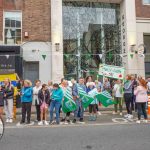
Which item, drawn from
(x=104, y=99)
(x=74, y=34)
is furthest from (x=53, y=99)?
(x=74, y=34)

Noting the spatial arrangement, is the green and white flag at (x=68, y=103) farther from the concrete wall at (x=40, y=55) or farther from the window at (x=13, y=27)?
the window at (x=13, y=27)

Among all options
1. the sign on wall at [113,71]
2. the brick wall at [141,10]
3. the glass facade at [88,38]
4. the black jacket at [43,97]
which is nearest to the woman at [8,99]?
the black jacket at [43,97]

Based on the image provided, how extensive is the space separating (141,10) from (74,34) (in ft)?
16.1

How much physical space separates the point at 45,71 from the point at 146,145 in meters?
13.7

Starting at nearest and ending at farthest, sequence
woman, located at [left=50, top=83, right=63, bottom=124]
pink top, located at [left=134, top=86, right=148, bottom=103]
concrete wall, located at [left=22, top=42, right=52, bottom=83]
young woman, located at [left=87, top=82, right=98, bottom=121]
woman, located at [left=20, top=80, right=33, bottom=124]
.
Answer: woman, located at [left=50, top=83, right=63, bottom=124] < woman, located at [left=20, top=80, right=33, bottom=124] < pink top, located at [left=134, top=86, right=148, bottom=103] < young woman, located at [left=87, top=82, right=98, bottom=121] < concrete wall, located at [left=22, top=42, right=52, bottom=83]

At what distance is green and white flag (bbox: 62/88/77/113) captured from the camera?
13125mm

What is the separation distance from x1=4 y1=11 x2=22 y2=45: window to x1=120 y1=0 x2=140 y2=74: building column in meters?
6.90

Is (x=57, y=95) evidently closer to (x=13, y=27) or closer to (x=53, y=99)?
(x=53, y=99)

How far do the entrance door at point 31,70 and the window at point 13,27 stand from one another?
1.62 meters

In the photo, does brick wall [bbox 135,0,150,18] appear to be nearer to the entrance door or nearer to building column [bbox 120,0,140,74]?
building column [bbox 120,0,140,74]

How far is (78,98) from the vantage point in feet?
44.3

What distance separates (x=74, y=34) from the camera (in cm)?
2266

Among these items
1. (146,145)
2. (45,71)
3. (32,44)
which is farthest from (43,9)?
(146,145)

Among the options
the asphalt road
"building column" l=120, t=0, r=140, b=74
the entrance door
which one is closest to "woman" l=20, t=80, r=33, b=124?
the asphalt road
